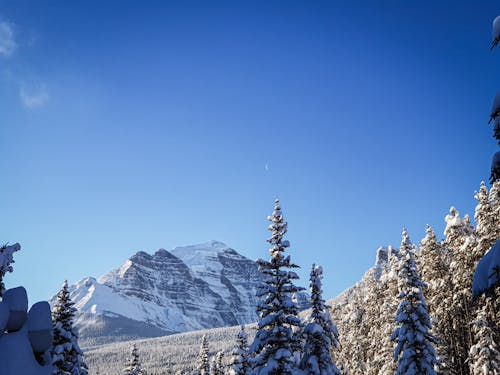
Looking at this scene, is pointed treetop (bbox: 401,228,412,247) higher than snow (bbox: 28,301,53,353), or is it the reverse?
pointed treetop (bbox: 401,228,412,247)

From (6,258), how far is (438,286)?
100 ft

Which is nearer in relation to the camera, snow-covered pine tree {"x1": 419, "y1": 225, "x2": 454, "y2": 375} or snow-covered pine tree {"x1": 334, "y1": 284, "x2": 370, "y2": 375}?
snow-covered pine tree {"x1": 419, "y1": 225, "x2": 454, "y2": 375}

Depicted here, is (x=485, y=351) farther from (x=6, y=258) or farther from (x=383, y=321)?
(x=6, y=258)

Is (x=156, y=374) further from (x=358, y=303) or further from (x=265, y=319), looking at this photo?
(x=265, y=319)

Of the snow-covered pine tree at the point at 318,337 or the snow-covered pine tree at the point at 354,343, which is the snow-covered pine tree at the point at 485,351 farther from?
the snow-covered pine tree at the point at 354,343

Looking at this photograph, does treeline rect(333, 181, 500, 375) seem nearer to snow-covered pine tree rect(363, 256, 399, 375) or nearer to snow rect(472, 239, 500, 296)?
snow-covered pine tree rect(363, 256, 399, 375)

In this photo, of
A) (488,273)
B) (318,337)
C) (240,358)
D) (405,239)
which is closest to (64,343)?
(240,358)

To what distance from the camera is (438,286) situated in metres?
35.5

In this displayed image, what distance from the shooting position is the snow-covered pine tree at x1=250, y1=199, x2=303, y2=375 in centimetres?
2108

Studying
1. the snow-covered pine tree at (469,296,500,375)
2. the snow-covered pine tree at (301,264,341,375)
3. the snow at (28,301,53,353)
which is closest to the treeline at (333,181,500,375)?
the snow-covered pine tree at (469,296,500,375)

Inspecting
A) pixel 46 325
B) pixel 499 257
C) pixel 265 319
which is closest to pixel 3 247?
pixel 46 325

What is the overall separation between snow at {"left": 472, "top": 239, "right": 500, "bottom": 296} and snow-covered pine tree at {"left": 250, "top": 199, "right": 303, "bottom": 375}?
14.6m

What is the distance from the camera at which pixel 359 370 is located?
46156 millimetres

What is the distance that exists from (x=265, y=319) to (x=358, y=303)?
4423cm
